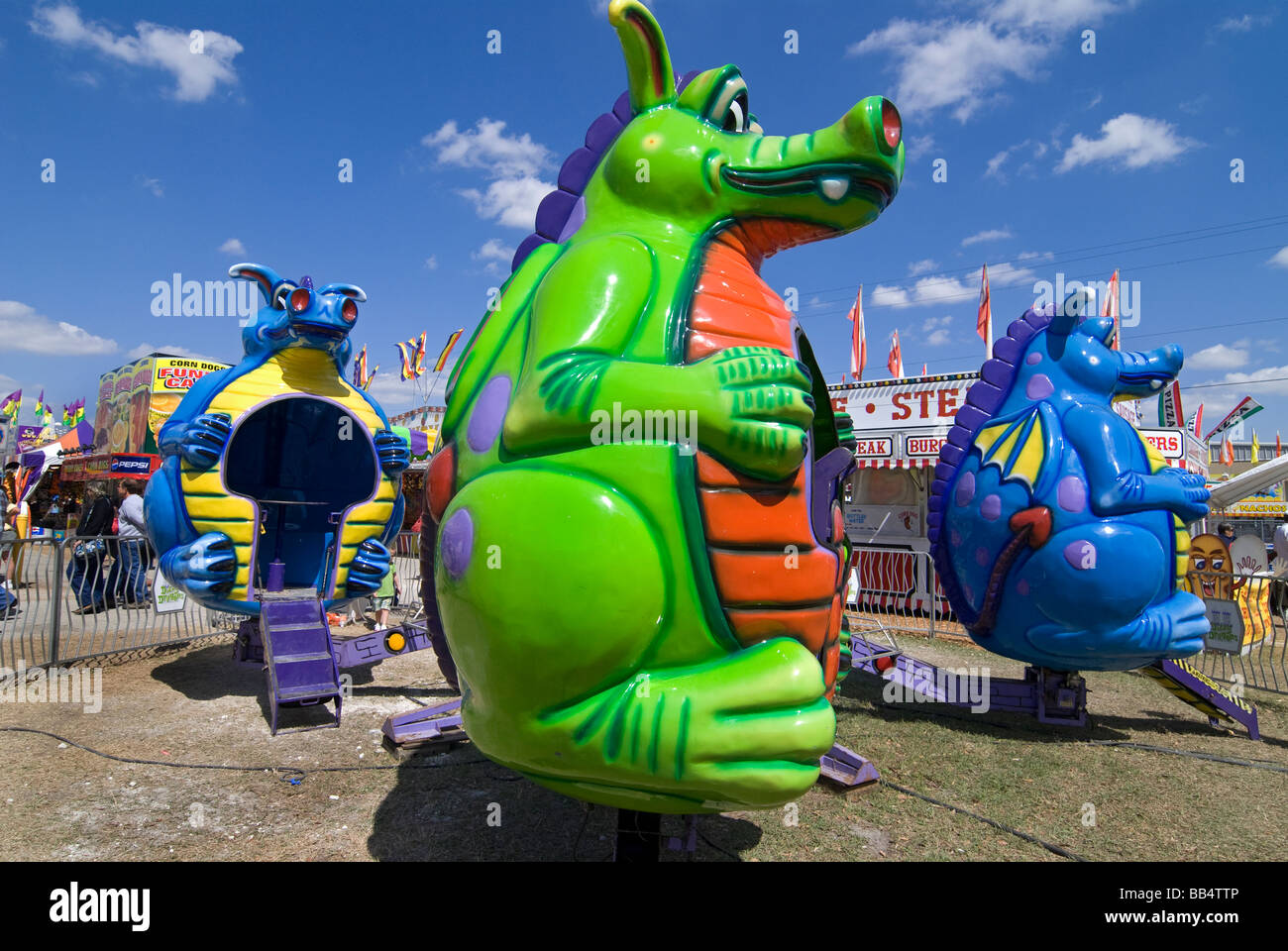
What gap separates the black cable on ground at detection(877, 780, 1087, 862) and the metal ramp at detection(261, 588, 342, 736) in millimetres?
4154

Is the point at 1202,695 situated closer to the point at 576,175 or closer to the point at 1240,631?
the point at 1240,631

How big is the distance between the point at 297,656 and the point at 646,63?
5.00 metres

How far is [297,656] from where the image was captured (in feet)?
19.5

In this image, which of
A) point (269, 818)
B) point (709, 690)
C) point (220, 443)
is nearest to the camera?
point (709, 690)

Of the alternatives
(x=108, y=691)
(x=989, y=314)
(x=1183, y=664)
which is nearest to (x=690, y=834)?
(x=1183, y=664)

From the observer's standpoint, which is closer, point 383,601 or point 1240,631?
point 1240,631

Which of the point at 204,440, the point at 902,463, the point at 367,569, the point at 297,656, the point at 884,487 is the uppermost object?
the point at 204,440

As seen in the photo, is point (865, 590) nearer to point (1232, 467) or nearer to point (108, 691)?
point (108, 691)

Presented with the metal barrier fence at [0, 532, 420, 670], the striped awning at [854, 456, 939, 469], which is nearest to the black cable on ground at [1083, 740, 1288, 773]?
the metal barrier fence at [0, 532, 420, 670]

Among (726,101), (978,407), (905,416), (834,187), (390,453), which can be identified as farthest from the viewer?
(905,416)

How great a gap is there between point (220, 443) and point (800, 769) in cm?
548

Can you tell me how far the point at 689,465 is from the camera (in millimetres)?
2436

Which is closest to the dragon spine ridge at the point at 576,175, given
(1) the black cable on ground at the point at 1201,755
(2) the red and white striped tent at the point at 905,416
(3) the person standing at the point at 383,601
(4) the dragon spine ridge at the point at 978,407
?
(4) the dragon spine ridge at the point at 978,407

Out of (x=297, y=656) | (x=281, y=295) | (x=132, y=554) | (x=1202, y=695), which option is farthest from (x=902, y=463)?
(x=132, y=554)
